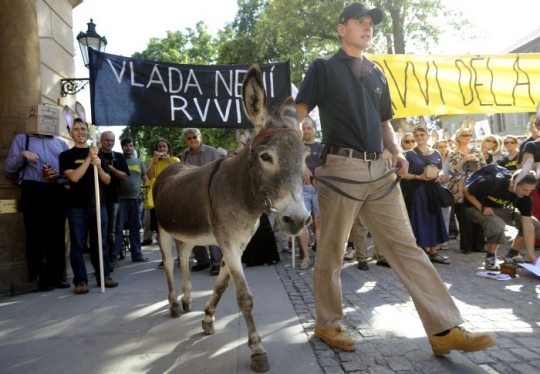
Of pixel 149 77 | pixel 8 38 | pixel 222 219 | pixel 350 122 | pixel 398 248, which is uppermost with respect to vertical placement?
pixel 8 38

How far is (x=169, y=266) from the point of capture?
196 inches

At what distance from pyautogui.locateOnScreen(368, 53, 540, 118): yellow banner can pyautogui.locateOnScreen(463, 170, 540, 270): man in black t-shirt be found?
2.31 meters

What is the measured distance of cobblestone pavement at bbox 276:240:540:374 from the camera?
10.0 feet

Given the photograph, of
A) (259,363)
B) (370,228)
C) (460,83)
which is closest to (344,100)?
(370,228)

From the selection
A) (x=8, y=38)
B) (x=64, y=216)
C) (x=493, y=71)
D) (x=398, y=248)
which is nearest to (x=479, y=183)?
(x=493, y=71)

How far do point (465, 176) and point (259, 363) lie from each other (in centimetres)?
697

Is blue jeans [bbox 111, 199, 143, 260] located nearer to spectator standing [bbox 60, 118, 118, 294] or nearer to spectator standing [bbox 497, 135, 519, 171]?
spectator standing [bbox 60, 118, 118, 294]

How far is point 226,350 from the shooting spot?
356 cm

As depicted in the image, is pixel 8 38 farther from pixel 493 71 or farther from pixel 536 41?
pixel 536 41

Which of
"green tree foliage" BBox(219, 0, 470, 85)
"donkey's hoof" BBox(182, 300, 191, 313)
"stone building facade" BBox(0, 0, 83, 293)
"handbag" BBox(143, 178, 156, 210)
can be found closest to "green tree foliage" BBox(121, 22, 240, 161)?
"green tree foliage" BBox(219, 0, 470, 85)

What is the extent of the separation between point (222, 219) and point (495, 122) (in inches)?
1865

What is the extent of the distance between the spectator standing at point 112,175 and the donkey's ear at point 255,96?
14.8 feet

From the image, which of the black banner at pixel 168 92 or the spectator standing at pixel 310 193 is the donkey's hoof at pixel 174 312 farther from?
the spectator standing at pixel 310 193

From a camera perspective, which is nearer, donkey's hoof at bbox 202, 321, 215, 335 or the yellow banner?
donkey's hoof at bbox 202, 321, 215, 335
